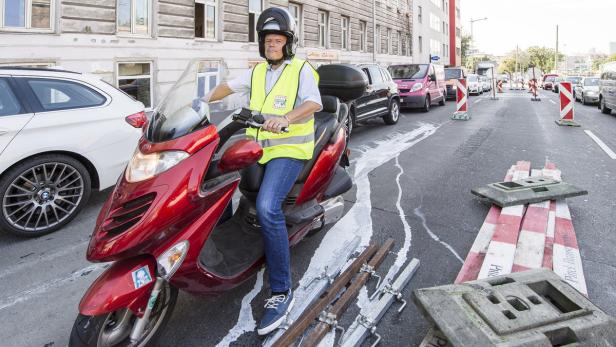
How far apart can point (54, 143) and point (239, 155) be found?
9.47 ft

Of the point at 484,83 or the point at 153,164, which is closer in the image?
the point at 153,164

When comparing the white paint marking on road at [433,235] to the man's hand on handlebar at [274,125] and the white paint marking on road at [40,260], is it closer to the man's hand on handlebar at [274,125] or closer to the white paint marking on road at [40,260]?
the man's hand on handlebar at [274,125]

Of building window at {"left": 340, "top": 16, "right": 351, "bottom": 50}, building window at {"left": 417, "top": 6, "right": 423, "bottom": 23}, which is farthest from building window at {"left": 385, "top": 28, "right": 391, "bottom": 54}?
building window at {"left": 417, "top": 6, "right": 423, "bottom": 23}

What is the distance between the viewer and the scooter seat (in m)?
2.86

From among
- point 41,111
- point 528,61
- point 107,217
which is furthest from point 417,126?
point 528,61

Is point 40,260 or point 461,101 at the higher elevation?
point 461,101

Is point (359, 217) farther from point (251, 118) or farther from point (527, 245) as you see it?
point (251, 118)

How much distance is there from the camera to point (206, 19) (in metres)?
13.9

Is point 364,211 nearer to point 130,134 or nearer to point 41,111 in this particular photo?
point 130,134

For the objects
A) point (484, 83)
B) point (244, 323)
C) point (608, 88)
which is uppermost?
point (484, 83)

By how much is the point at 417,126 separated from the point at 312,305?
31.4 feet

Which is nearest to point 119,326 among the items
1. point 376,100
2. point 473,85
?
A: point 376,100

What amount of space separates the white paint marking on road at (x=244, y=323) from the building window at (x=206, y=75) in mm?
1427

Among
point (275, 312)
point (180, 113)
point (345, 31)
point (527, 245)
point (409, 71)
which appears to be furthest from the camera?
point (345, 31)
